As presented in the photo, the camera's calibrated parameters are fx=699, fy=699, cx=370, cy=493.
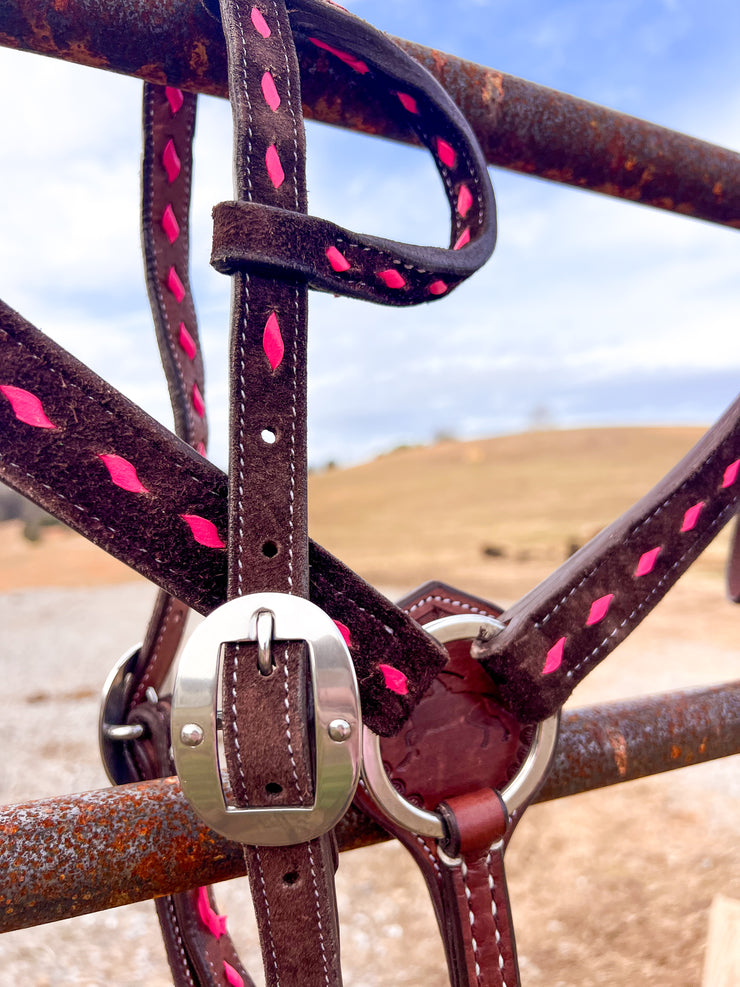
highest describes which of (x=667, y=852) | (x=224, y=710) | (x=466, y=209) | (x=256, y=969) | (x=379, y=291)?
(x=466, y=209)

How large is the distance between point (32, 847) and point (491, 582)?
6123mm

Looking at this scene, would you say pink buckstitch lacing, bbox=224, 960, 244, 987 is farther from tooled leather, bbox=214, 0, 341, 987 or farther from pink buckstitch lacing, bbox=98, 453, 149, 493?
pink buckstitch lacing, bbox=98, 453, 149, 493

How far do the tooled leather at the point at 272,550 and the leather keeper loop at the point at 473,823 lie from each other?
116 millimetres

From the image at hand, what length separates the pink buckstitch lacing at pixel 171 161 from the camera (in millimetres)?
777

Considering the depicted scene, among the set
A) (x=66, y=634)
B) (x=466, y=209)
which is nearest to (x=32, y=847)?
(x=466, y=209)

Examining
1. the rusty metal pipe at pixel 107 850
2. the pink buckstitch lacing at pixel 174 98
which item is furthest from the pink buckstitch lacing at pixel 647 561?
the pink buckstitch lacing at pixel 174 98

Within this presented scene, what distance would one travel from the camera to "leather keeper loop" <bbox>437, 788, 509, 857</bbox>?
580 mm

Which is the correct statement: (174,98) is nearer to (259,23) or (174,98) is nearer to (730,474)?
(259,23)

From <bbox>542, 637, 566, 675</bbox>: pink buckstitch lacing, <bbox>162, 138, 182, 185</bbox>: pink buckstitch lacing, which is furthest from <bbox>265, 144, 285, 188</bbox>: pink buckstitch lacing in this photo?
<bbox>542, 637, 566, 675</bbox>: pink buckstitch lacing

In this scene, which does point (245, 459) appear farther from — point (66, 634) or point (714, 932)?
point (66, 634)

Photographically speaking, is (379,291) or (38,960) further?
(38,960)

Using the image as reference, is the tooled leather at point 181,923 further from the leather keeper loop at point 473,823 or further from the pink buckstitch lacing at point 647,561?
the pink buckstitch lacing at point 647,561

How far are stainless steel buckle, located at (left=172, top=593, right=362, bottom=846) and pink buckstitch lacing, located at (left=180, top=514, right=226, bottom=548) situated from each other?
57mm

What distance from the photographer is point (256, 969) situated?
173 cm
